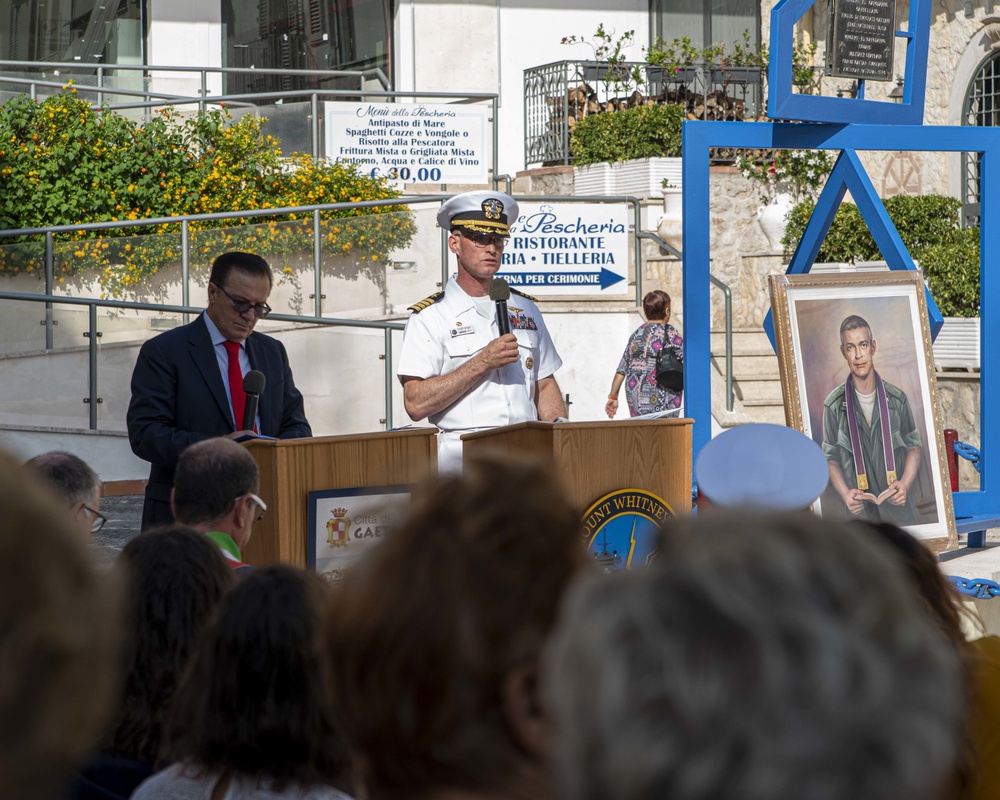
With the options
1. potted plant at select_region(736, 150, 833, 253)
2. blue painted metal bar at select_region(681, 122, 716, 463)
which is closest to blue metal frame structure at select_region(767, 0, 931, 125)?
blue painted metal bar at select_region(681, 122, 716, 463)

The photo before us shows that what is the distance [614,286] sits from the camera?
42.3ft

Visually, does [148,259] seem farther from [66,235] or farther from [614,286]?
[614,286]

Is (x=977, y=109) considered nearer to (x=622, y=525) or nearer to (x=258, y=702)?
(x=622, y=525)

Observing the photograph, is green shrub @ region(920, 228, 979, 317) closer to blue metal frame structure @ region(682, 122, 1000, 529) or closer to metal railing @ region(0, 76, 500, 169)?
metal railing @ region(0, 76, 500, 169)

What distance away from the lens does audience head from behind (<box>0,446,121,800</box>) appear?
0.87 meters

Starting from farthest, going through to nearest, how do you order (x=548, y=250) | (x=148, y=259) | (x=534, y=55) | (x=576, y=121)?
(x=534, y=55)
(x=576, y=121)
(x=548, y=250)
(x=148, y=259)

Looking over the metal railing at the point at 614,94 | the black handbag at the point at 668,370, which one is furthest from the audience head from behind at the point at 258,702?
the metal railing at the point at 614,94

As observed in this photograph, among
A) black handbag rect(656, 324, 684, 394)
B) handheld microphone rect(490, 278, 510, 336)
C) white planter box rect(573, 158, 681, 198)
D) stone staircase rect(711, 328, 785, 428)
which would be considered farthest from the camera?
white planter box rect(573, 158, 681, 198)

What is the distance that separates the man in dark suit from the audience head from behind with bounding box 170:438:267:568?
0.91m

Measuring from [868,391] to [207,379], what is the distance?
2662 mm

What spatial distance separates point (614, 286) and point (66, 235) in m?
5.04

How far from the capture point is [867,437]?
5.30 m

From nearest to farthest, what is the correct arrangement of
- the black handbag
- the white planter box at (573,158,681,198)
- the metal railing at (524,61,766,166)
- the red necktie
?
the red necktie → the black handbag → the white planter box at (573,158,681,198) → the metal railing at (524,61,766,166)

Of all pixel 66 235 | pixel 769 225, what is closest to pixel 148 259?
pixel 66 235
